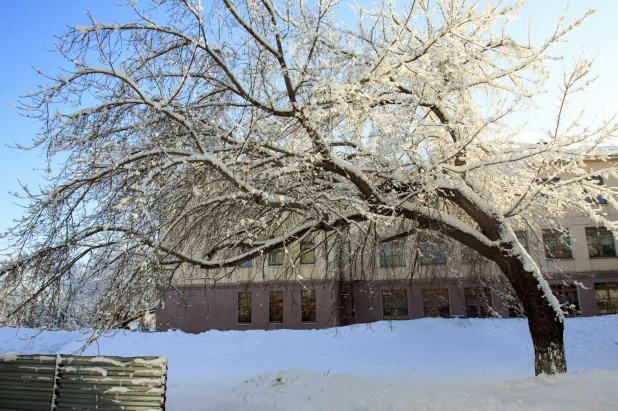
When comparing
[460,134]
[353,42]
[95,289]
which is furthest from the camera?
[353,42]

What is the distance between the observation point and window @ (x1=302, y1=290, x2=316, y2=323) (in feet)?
Result: 89.0

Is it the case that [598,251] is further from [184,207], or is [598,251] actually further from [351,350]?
[184,207]

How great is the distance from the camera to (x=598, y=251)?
27047 mm

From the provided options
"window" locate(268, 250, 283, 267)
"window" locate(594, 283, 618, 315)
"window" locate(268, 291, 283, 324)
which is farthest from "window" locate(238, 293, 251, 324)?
"window" locate(594, 283, 618, 315)

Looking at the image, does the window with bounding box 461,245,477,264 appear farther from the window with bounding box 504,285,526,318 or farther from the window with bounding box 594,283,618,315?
the window with bounding box 594,283,618,315

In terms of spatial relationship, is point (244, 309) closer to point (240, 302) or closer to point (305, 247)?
point (240, 302)

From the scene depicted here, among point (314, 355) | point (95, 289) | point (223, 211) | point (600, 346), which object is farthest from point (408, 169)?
point (600, 346)

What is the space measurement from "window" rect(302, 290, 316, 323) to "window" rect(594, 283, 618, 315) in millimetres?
16196

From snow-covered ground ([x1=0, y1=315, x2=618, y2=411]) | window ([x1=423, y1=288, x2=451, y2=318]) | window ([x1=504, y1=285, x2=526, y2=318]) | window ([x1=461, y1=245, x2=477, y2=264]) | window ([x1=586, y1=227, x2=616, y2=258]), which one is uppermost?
window ([x1=586, y1=227, x2=616, y2=258])

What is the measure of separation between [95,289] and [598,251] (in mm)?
28424

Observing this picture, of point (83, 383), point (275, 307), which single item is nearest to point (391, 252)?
point (83, 383)

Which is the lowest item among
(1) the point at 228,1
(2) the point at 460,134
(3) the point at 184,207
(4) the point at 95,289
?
(4) the point at 95,289

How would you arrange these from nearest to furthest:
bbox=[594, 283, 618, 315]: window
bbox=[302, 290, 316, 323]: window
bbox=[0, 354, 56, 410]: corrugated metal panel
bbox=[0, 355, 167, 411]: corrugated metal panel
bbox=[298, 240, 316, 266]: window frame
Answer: bbox=[0, 355, 167, 411]: corrugated metal panel
bbox=[0, 354, 56, 410]: corrugated metal panel
bbox=[298, 240, 316, 266]: window frame
bbox=[594, 283, 618, 315]: window
bbox=[302, 290, 316, 323]: window

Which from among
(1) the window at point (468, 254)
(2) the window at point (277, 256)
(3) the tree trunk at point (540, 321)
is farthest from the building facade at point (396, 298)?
(3) the tree trunk at point (540, 321)
